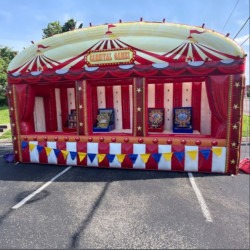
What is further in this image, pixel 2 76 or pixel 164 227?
pixel 2 76

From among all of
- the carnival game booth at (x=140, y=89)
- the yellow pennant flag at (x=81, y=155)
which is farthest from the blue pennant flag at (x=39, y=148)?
the yellow pennant flag at (x=81, y=155)

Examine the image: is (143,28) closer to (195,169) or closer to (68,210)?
(195,169)

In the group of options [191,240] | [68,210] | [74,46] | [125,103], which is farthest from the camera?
[125,103]

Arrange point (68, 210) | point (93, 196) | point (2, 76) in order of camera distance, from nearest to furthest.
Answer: point (68, 210) → point (93, 196) → point (2, 76)

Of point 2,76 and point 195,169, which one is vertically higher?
point 2,76

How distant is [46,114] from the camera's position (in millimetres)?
7137

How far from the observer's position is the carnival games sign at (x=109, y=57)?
16.0 ft

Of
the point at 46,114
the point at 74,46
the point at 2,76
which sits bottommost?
the point at 46,114

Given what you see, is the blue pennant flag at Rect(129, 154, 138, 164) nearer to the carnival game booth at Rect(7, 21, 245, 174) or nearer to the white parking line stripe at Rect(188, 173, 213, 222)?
the carnival game booth at Rect(7, 21, 245, 174)

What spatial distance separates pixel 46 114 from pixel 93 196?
430cm

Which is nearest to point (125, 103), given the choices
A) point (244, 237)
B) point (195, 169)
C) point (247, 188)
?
point (195, 169)

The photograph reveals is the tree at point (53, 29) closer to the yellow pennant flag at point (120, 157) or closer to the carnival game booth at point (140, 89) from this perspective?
the carnival game booth at point (140, 89)

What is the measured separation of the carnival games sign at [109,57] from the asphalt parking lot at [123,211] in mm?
2666

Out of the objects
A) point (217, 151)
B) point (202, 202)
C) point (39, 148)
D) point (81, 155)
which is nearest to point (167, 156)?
point (217, 151)
